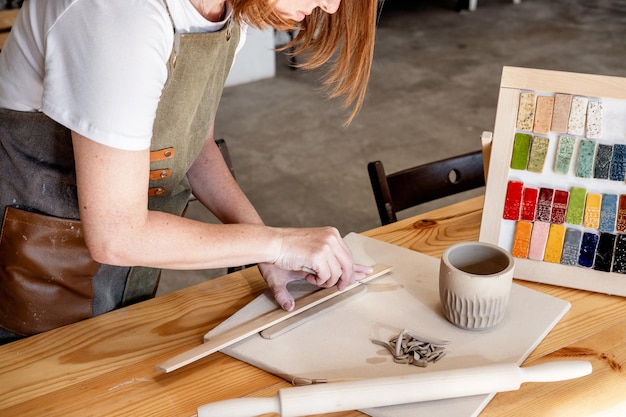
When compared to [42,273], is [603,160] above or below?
above

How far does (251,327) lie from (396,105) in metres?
3.72

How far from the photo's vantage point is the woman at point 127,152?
Result: 100cm

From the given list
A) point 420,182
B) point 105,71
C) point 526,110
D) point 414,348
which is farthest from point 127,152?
point 420,182

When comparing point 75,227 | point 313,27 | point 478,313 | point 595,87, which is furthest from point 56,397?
point 595,87

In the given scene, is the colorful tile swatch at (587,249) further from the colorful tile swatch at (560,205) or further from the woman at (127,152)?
the woman at (127,152)

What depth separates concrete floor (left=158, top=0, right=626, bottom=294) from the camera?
12.3ft

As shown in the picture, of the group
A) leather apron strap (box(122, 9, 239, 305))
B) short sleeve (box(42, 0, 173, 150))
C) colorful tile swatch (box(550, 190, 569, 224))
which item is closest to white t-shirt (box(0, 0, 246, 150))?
short sleeve (box(42, 0, 173, 150))

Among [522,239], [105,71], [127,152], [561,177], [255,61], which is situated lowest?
[255,61]

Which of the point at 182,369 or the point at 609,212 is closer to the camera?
the point at 182,369

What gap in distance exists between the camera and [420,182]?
1.83 metres

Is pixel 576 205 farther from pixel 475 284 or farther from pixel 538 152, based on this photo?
pixel 475 284

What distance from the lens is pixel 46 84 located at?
3.35ft

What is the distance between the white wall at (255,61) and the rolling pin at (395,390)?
165 inches

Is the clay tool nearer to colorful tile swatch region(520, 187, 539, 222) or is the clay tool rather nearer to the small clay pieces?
the small clay pieces
